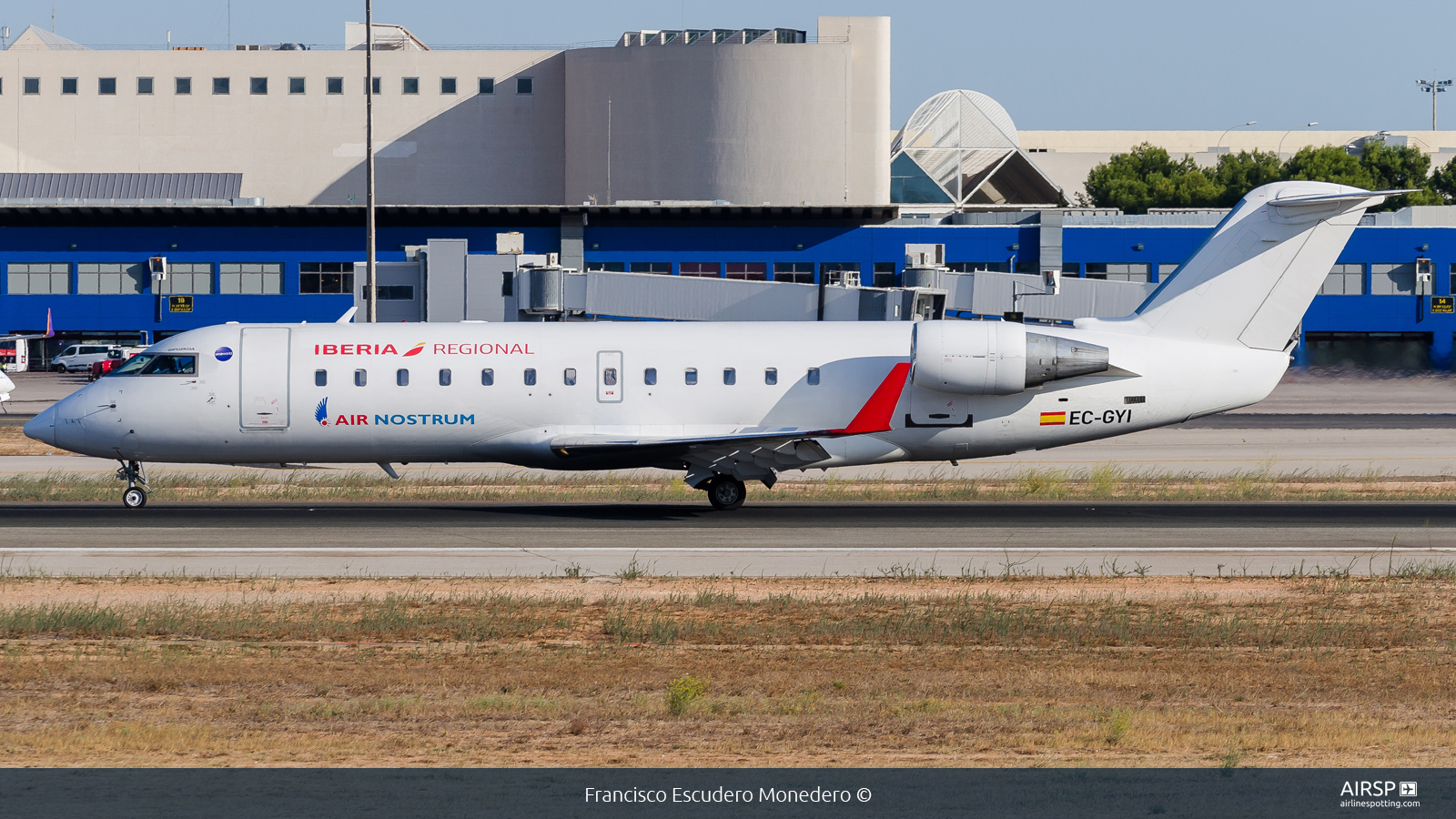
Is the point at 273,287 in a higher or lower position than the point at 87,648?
higher

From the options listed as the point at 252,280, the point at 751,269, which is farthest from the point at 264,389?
the point at 252,280

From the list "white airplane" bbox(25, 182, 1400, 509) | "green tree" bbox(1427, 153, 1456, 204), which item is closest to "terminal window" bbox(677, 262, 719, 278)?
"white airplane" bbox(25, 182, 1400, 509)

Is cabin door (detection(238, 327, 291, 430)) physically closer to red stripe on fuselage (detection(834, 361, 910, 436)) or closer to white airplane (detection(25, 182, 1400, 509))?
white airplane (detection(25, 182, 1400, 509))

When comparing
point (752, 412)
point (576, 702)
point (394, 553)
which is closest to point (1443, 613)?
point (576, 702)

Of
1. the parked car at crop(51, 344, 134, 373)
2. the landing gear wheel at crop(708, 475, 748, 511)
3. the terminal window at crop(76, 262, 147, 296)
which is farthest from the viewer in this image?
the terminal window at crop(76, 262, 147, 296)

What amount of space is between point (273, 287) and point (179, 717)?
71307mm

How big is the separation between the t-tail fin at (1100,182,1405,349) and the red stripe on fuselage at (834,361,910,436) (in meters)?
4.60

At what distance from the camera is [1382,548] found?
2209 cm

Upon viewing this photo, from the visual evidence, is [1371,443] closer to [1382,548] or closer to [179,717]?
[1382,548]

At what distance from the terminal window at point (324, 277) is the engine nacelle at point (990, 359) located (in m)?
59.0

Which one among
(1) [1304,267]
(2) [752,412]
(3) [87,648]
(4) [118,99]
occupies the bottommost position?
(3) [87,648]

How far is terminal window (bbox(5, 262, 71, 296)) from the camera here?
265 feet
